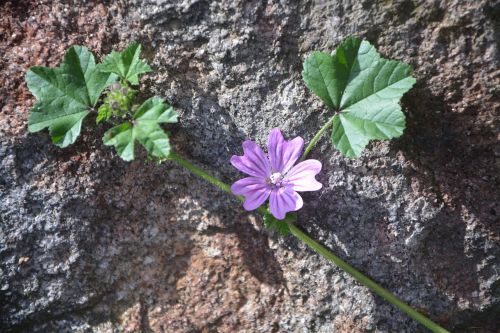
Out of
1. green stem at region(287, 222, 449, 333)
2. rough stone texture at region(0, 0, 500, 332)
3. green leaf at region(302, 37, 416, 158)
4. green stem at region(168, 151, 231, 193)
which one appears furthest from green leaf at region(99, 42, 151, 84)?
green stem at region(287, 222, 449, 333)

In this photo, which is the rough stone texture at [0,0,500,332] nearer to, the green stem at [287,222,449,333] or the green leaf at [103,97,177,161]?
the green stem at [287,222,449,333]

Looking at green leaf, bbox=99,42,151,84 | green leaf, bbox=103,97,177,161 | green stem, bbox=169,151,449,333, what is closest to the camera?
green leaf, bbox=103,97,177,161

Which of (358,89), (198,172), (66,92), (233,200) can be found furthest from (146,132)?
(358,89)

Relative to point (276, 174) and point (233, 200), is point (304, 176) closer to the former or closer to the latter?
point (276, 174)

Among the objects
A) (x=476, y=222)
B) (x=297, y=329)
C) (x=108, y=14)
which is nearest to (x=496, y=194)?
(x=476, y=222)

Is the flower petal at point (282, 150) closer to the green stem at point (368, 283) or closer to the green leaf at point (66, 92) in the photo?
the green stem at point (368, 283)

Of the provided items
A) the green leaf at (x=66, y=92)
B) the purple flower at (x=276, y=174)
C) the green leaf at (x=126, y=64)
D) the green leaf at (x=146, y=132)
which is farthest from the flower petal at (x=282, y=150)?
the green leaf at (x=66, y=92)
